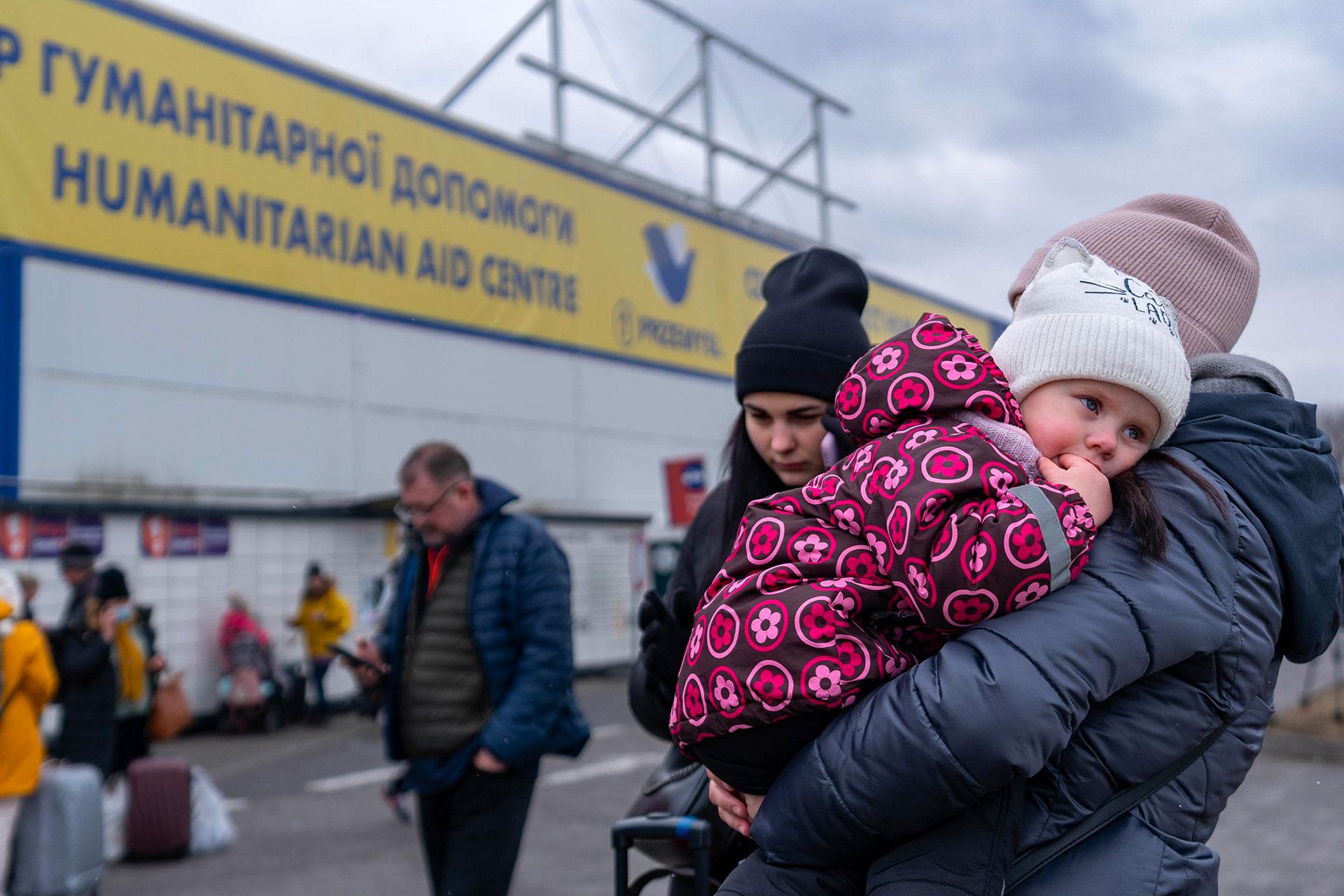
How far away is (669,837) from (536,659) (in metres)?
1.56

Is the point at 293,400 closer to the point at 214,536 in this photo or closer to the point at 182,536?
the point at 214,536

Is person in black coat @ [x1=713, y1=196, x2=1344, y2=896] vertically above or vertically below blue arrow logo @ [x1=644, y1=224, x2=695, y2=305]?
below

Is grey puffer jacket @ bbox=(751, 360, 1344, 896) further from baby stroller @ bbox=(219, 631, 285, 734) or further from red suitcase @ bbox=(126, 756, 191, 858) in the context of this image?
baby stroller @ bbox=(219, 631, 285, 734)

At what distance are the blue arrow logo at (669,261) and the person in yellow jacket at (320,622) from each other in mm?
9256

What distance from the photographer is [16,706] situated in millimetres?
5383

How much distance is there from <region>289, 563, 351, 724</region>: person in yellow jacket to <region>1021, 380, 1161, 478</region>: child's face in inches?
490

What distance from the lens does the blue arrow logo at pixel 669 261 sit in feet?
67.2

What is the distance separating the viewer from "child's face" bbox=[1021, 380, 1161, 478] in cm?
156

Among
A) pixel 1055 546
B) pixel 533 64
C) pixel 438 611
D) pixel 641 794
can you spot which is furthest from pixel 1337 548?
pixel 533 64

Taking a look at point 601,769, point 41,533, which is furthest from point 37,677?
point 41,533

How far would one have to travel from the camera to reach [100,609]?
6.64 metres

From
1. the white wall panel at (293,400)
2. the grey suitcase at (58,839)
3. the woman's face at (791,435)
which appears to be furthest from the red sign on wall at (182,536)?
the woman's face at (791,435)

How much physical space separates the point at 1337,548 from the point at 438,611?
9.29 feet

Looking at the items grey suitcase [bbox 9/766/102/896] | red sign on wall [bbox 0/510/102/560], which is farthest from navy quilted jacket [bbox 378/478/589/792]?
red sign on wall [bbox 0/510/102/560]
